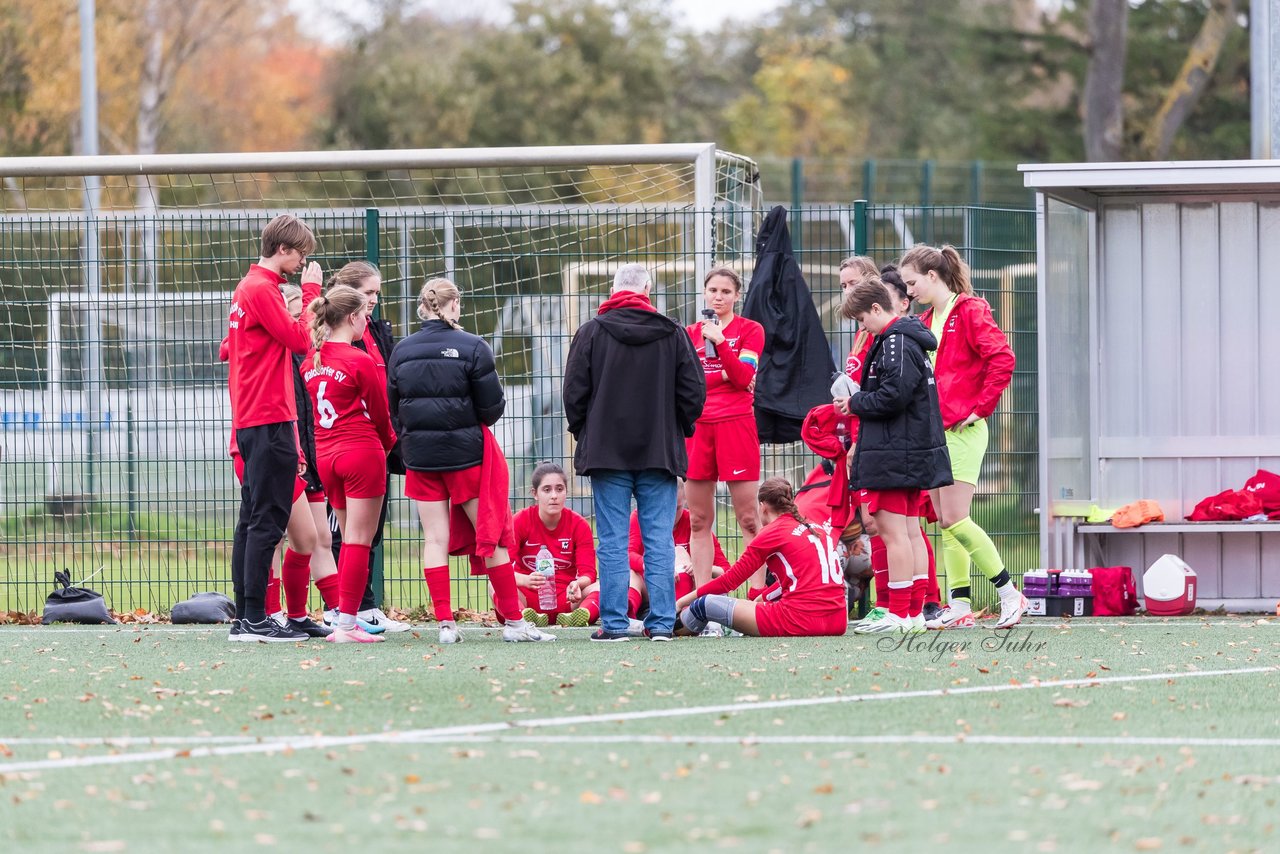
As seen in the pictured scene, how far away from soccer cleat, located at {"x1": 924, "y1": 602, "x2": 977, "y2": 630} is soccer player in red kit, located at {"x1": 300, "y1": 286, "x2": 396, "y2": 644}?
2782 millimetres

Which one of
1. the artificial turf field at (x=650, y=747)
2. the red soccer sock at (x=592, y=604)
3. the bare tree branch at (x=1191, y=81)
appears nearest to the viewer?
the artificial turf field at (x=650, y=747)

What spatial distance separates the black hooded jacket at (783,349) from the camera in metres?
9.88

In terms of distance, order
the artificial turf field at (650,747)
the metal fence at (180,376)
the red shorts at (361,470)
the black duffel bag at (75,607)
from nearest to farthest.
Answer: the artificial turf field at (650,747) → the red shorts at (361,470) → the black duffel bag at (75,607) → the metal fence at (180,376)

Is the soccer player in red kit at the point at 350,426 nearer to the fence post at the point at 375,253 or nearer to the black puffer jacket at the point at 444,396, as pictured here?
the black puffer jacket at the point at 444,396

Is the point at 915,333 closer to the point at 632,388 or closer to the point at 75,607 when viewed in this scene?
the point at 632,388

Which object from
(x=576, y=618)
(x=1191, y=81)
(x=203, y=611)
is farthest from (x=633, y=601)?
(x=1191, y=81)

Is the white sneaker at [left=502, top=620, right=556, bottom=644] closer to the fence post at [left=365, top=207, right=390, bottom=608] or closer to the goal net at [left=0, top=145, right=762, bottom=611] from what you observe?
the fence post at [left=365, top=207, right=390, bottom=608]

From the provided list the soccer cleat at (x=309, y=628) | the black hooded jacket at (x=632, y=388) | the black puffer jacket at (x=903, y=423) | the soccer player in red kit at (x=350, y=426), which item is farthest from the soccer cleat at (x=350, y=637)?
the black puffer jacket at (x=903, y=423)

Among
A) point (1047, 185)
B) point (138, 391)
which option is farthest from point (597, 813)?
point (138, 391)

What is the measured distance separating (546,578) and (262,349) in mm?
2064

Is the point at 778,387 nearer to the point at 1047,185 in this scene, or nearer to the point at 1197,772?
the point at 1047,185

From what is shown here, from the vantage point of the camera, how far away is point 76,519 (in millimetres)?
11109

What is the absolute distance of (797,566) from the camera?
8445mm

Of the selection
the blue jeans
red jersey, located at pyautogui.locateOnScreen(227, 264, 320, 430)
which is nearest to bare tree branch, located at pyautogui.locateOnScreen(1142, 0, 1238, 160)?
the blue jeans
